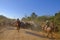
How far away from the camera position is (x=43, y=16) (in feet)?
164

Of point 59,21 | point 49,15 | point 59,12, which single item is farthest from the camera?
point 49,15

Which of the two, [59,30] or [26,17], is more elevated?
[26,17]

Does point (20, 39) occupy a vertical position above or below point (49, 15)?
below

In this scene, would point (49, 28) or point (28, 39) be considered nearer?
point (28, 39)

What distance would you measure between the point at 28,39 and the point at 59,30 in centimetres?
1367

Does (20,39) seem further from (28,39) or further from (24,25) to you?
(24,25)

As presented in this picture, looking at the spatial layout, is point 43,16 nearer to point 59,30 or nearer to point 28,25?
point 28,25

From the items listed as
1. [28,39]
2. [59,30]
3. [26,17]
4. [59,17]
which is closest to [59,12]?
[59,17]

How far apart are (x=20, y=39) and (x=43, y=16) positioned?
35.2 meters

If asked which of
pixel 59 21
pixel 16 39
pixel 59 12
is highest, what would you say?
pixel 59 12

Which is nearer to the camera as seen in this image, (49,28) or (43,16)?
(49,28)

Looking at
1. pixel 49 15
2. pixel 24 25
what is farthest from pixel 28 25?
pixel 49 15

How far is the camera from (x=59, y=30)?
28.1 meters

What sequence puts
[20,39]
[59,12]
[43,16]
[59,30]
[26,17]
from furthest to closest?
[26,17], [43,16], [59,12], [59,30], [20,39]
